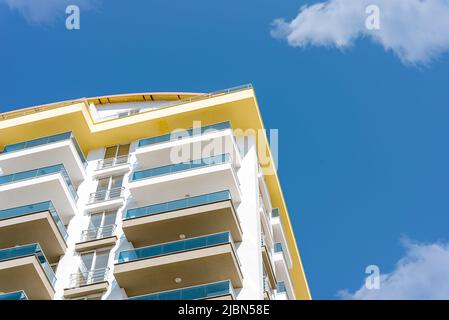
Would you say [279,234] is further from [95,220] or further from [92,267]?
[92,267]

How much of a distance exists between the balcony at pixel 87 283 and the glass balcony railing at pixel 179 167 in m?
5.47

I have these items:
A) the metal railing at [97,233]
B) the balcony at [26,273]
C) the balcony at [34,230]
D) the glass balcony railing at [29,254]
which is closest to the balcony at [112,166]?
the metal railing at [97,233]

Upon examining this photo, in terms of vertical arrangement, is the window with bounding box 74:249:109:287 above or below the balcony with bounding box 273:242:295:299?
below

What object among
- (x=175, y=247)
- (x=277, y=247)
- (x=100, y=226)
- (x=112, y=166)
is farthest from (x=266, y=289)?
(x=112, y=166)

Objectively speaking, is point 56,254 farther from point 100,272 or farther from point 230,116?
point 230,116

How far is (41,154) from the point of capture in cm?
3528

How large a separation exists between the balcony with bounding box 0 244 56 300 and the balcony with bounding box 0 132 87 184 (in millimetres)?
7488

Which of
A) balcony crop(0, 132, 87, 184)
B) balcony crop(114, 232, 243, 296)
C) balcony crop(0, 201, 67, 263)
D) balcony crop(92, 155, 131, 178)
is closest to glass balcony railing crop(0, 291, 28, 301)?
balcony crop(114, 232, 243, 296)

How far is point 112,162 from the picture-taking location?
36.3 meters

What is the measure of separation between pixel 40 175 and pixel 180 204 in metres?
7.95

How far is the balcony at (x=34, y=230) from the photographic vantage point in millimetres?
29828

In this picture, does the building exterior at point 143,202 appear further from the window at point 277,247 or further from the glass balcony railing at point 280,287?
the window at point 277,247

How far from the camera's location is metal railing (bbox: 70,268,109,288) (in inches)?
1134

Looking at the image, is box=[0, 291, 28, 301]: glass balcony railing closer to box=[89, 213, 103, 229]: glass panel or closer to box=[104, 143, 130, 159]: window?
box=[89, 213, 103, 229]: glass panel
